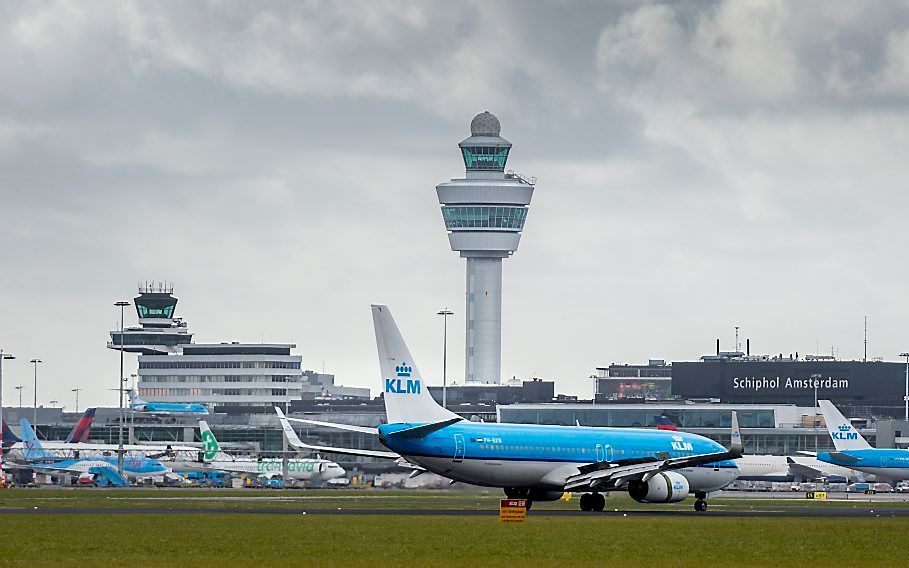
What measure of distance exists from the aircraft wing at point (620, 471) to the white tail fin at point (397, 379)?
8.21m

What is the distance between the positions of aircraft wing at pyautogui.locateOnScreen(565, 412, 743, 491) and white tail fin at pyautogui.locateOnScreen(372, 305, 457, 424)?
8.21 meters

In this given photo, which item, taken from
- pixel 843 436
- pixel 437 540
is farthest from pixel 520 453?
pixel 843 436

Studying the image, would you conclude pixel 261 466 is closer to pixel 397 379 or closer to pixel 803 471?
pixel 803 471

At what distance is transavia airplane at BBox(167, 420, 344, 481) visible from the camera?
554 ft

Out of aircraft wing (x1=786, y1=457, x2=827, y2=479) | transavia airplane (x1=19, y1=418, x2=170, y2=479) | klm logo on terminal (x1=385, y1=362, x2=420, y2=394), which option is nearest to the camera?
klm logo on terminal (x1=385, y1=362, x2=420, y2=394)

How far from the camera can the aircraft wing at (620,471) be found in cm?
8194

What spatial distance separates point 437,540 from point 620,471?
29001 millimetres

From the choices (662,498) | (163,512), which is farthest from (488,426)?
(163,512)

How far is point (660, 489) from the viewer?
272 ft

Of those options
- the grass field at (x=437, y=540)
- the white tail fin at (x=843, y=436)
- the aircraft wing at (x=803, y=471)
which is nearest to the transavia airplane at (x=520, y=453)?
the grass field at (x=437, y=540)

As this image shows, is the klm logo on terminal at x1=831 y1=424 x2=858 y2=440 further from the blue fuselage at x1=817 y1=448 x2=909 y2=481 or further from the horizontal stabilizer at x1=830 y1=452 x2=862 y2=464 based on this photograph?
the horizontal stabilizer at x1=830 y1=452 x2=862 y2=464

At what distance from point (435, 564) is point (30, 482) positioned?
467 ft

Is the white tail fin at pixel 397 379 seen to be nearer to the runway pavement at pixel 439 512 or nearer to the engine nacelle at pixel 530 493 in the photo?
the runway pavement at pixel 439 512

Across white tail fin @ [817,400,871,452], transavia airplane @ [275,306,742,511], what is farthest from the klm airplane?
transavia airplane @ [275,306,742,511]
